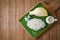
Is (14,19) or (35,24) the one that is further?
(14,19)

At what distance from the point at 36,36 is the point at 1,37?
0.47 meters

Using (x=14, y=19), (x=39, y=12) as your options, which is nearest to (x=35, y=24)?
(x=39, y=12)

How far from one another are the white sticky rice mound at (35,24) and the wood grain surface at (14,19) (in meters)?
0.10

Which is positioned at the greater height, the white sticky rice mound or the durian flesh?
the durian flesh

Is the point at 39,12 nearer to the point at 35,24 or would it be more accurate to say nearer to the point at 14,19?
the point at 35,24

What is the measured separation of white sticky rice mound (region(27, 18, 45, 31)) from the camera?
161 cm

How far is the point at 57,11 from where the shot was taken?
1617mm

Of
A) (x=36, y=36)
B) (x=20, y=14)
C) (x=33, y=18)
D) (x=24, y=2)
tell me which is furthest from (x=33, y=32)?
(x=24, y=2)

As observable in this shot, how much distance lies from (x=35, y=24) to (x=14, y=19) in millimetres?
296

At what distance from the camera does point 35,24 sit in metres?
1.63

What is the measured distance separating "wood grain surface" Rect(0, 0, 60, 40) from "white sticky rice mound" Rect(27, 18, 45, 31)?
0.10 metres

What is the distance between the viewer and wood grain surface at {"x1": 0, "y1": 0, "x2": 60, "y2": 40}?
1.69 m

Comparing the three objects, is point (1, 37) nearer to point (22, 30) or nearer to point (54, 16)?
point (22, 30)

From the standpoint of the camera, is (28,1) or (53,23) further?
(28,1)
